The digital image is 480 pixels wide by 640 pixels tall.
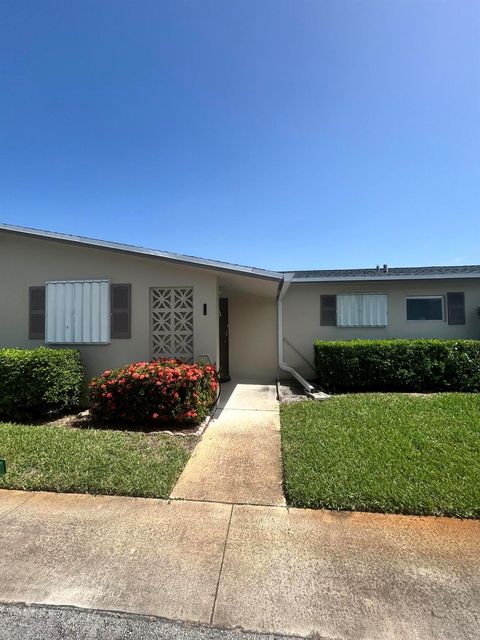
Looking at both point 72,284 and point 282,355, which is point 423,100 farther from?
point 72,284

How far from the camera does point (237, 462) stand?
13.5 ft

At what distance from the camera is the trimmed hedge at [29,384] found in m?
5.66

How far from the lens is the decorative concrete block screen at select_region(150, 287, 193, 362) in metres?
6.96

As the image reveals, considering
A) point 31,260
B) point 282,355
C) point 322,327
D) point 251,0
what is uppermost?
point 251,0

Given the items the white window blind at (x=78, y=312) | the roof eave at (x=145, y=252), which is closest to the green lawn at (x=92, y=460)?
the white window blind at (x=78, y=312)

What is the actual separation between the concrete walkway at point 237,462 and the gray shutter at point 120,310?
8.56 ft

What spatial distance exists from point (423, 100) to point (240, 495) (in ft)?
26.3

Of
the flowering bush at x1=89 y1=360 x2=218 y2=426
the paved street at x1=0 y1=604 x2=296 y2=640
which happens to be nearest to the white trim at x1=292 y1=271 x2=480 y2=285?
the flowering bush at x1=89 y1=360 x2=218 y2=426

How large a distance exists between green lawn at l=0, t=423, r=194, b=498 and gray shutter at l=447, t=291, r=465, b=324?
8531 mm

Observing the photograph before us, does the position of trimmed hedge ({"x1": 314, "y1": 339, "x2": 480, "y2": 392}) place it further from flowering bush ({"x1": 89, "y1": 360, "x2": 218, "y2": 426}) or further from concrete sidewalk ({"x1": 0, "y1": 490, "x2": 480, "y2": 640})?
concrete sidewalk ({"x1": 0, "y1": 490, "x2": 480, "y2": 640})

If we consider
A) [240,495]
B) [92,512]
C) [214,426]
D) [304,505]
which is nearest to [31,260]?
[214,426]

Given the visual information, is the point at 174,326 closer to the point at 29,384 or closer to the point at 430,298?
the point at 29,384

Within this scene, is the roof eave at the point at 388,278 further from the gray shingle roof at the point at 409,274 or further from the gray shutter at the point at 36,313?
the gray shutter at the point at 36,313

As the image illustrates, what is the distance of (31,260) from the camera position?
7328 mm
